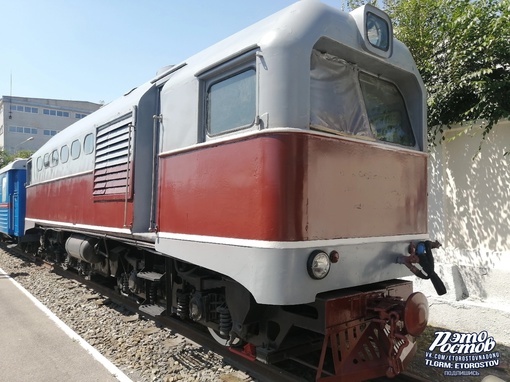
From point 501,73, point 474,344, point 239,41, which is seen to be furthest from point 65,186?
point 501,73

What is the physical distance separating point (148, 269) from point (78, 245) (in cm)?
221

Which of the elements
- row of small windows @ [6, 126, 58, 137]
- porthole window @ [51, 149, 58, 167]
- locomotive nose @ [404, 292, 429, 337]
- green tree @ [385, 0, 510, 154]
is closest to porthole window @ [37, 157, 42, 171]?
porthole window @ [51, 149, 58, 167]

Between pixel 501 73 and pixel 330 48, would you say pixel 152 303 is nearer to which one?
pixel 330 48

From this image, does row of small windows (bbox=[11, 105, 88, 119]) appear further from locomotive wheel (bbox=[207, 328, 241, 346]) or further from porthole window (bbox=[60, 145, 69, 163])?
locomotive wheel (bbox=[207, 328, 241, 346])

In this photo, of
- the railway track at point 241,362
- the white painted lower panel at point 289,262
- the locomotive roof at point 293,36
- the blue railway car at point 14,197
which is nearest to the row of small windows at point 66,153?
the blue railway car at point 14,197

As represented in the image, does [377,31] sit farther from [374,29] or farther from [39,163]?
[39,163]

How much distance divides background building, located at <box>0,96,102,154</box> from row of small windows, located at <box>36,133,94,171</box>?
5157 cm

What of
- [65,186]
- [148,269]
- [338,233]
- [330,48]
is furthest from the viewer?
[65,186]

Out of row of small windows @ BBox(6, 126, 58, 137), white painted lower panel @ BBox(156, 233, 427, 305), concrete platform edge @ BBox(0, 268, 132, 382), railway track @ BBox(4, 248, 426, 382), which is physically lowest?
concrete platform edge @ BBox(0, 268, 132, 382)

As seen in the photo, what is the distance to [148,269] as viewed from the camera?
5531 millimetres

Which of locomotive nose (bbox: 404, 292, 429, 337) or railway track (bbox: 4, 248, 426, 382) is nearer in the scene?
locomotive nose (bbox: 404, 292, 429, 337)

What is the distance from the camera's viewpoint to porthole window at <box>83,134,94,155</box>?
6835 mm

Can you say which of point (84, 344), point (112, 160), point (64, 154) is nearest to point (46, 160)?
point (64, 154)

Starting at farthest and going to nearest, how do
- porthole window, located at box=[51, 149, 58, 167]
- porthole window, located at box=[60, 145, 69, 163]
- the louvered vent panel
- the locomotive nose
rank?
porthole window, located at box=[51, 149, 58, 167]
porthole window, located at box=[60, 145, 69, 163]
the louvered vent panel
the locomotive nose
